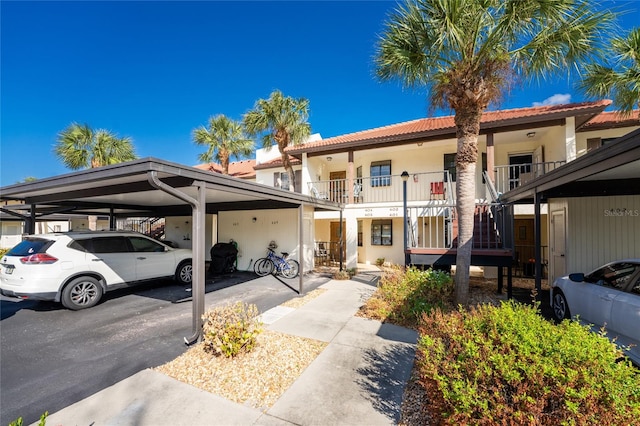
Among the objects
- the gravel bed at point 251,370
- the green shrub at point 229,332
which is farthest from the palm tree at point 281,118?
the gravel bed at point 251,370

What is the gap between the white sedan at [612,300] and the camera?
355cm

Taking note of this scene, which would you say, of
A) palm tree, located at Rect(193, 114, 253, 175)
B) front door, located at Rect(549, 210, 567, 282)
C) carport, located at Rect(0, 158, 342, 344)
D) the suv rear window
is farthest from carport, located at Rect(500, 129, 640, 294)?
palm tree, located at Rect(193, 114, 253, 175)

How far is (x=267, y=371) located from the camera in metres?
3.53

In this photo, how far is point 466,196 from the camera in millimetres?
5660

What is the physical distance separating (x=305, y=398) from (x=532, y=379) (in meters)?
2.22

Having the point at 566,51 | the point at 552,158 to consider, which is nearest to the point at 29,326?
the point at 566,51

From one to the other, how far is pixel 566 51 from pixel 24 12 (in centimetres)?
1346

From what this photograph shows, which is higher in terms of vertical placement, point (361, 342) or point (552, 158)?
point (552, 158)

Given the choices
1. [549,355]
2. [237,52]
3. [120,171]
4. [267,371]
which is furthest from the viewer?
[237,52]

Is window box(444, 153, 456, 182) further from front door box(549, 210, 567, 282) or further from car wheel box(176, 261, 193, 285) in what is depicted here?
car wheel box(176, 261, 193, 285)

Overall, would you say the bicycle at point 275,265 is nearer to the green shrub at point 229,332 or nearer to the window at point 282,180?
the green shrub at point 229,332

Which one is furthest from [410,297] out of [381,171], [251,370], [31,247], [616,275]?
[381,171]

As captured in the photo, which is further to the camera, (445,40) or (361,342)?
(445,40)

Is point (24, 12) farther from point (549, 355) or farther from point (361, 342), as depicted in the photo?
point (549, 355)
